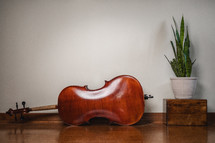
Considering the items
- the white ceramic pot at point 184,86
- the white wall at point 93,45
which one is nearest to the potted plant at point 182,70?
the white ceramic pot at point 184,86

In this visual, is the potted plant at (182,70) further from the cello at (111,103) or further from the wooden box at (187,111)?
the cello at (111,103)

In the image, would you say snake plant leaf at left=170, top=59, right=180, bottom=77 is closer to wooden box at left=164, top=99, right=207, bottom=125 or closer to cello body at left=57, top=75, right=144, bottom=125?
wooden box at left=164, top=99, right=207, bottom=125

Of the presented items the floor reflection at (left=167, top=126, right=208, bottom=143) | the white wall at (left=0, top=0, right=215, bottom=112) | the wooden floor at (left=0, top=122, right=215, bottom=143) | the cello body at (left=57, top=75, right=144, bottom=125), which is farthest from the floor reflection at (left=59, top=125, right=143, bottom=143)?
the white wall at (left=0, top=0, right=215, bottom=112)

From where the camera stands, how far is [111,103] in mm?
2209

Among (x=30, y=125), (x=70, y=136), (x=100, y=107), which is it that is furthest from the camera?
(x=30, y=125)

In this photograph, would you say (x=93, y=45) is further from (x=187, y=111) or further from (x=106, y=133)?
(x=187, y=111)

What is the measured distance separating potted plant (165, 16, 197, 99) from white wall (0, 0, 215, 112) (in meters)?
0.21

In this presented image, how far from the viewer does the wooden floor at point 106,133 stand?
171 cm

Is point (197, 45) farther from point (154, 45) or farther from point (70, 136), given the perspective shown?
point (70, 136)

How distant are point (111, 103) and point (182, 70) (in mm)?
820

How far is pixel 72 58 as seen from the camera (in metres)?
2.62

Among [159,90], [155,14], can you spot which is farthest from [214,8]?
[159,90]

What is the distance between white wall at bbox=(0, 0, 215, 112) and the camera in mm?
2545

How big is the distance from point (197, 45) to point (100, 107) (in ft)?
4.40
